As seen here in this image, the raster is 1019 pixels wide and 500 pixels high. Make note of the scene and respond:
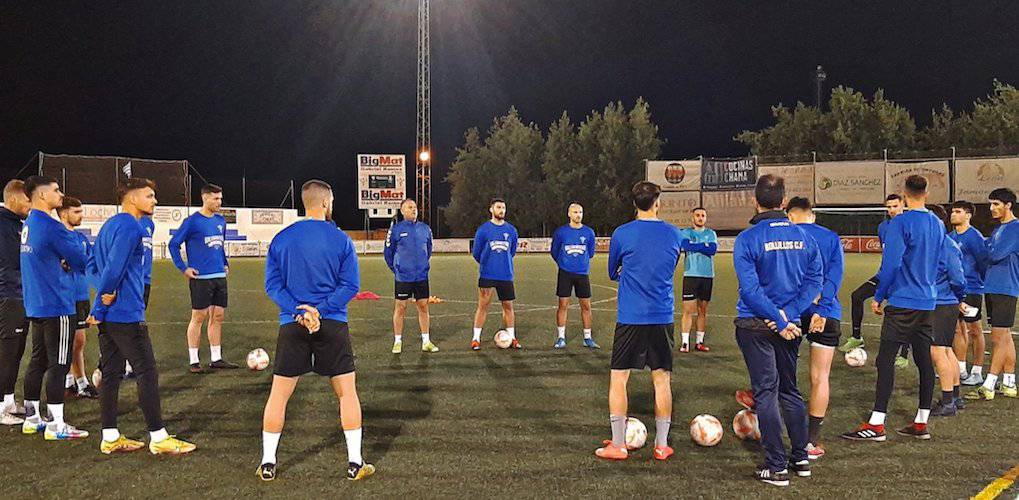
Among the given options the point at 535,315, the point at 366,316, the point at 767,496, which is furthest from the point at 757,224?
the point at 366,316

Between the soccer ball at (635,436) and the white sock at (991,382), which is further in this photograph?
the white sock at (991,382)

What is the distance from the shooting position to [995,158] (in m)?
40.5

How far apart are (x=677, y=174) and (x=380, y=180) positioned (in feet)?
63.1

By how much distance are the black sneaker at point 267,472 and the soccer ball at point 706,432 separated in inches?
128

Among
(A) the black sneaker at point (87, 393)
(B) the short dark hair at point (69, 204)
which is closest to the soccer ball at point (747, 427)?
(A) the black sneaker at point (87, 393)

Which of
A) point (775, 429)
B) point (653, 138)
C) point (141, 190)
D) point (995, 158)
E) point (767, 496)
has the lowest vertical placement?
point (767, 496)

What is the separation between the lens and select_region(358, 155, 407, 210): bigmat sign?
140ft

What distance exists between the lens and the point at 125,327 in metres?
5.52

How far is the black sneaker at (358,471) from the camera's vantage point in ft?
16.3

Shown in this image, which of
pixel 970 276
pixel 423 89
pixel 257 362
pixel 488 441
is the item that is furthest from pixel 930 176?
pixel 488 441

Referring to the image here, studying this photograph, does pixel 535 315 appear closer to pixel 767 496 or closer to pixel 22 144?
pixel 767 496

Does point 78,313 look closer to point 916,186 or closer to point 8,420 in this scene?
point 8,420

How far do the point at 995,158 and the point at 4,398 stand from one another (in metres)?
47.4

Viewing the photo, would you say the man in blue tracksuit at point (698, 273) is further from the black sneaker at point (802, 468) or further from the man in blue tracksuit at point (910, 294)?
the black sneaker at point (802, 468)
